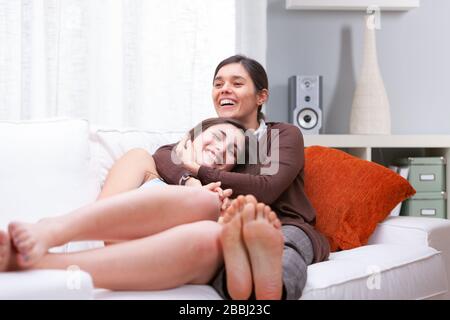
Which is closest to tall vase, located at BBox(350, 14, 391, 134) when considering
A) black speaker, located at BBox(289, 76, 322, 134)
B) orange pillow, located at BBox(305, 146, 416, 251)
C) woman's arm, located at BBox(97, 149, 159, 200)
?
black speaker, located at BBox(289, 76, 322, 134)

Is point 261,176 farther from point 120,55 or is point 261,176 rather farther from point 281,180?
point 120,55

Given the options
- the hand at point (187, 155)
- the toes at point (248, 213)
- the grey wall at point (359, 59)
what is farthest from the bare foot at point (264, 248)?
the grey wall at point (359, 59)

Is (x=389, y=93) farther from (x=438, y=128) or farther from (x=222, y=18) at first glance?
(x=222, y=18)

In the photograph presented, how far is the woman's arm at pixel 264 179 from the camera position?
1778mm

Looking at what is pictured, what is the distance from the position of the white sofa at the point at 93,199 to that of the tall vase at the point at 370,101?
1.11m

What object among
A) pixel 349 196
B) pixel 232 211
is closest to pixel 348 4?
pixel 349 196

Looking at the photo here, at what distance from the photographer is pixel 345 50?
344 cm

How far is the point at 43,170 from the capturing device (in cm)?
180

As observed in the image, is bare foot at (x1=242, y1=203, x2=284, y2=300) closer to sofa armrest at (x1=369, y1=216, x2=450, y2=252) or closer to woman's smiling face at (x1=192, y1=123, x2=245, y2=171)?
woman's smiling face at (x1=192, y1=123, x2=245, y2=171)

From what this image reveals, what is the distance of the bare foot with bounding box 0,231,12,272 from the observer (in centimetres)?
120

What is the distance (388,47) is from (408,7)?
0.24 metres

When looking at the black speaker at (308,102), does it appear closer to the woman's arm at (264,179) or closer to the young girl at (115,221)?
the woman's arm at (264,179)
